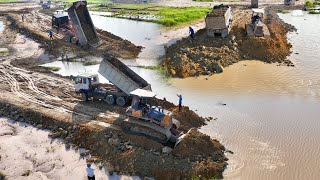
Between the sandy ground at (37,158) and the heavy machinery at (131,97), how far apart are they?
249cm

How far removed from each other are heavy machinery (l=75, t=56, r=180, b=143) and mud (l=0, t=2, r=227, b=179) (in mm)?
452

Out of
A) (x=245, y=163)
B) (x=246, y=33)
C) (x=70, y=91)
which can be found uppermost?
(x=246, y=33)

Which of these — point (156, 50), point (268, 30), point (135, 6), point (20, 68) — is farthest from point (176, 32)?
point (135, 6)

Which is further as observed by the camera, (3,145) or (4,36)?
(4,36)

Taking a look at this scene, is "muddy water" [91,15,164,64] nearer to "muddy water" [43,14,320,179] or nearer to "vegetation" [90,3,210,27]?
"vegetation" [90,3,210,27]

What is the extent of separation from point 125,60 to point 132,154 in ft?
48.3

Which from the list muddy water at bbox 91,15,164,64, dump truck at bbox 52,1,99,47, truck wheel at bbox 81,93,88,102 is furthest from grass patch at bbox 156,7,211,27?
truck wheel at bbox 81,93,88,102

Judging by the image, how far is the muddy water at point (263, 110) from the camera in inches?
591

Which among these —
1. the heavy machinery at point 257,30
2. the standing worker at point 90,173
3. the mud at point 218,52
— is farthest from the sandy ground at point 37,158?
the heavy machinery at point 257,30

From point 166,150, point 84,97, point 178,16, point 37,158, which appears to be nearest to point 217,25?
point 84,97

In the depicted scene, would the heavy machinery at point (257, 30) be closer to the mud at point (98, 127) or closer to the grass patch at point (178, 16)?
the grass patch at point (178, 16)

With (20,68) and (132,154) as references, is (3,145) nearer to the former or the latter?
(132,154)

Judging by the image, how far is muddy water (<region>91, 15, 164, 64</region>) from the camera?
30027 mm

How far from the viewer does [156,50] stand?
101 feet
